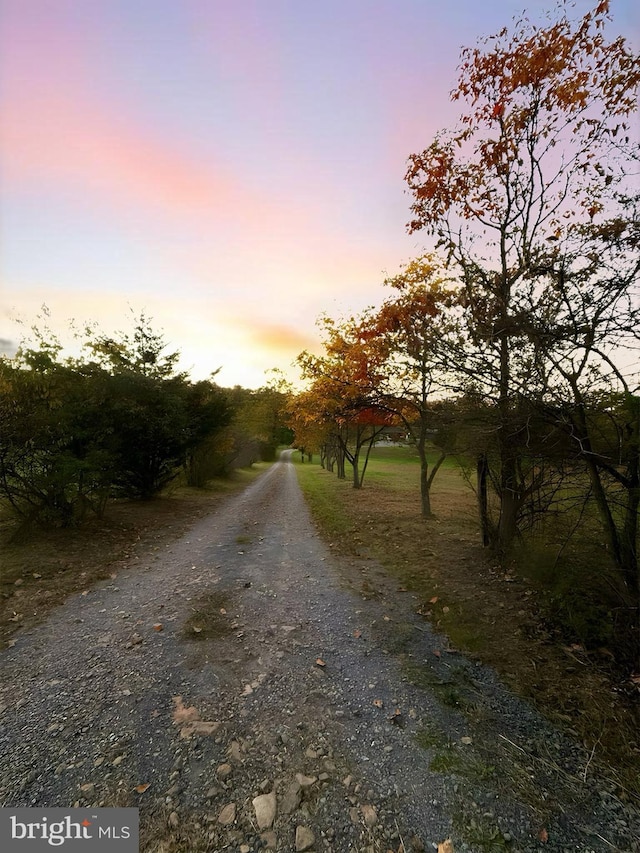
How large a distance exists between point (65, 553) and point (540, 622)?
8320 millimetres

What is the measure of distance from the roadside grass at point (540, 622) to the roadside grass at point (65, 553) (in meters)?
4.63

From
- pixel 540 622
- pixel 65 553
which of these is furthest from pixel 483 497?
pixel 65 553

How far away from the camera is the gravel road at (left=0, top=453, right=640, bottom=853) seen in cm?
202

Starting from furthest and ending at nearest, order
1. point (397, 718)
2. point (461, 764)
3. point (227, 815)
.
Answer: point (397, 718)
point (461, 764)
point (227, 815)

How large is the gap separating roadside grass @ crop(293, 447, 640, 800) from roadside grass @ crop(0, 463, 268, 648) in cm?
463

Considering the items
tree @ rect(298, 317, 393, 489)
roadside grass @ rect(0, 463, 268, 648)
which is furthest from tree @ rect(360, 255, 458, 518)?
roadside grass @ rect(0, 463, 268, 648)

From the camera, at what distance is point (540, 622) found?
4336 millimetres

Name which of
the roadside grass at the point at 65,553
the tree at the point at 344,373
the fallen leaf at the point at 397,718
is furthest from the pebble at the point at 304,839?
the tree at the point at 344,373

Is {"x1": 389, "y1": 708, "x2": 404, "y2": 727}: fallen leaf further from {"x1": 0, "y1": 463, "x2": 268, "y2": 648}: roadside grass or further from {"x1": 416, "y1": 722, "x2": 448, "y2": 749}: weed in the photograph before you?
{"x1": 0, "y1": 463, "x2": 268, "y2": 648}: roadside grass

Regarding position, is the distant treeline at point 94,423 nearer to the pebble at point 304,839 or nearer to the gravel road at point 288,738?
the gravel road at point 288,738

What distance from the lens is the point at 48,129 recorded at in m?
5.25

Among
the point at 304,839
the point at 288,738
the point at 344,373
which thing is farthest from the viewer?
the point at 344,373

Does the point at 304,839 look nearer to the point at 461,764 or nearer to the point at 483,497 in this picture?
the point at 461,764

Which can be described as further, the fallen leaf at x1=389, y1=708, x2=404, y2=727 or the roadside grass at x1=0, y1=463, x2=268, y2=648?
the roadside grass at x1=0, y1=463, x2=268, y2=648
